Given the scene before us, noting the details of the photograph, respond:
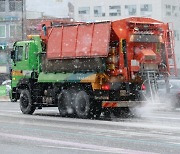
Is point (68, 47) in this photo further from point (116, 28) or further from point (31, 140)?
point (31, 140)

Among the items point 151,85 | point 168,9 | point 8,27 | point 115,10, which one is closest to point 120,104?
point 151,85

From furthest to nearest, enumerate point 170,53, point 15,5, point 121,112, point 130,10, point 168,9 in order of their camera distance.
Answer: point 130,10 → point 168,9 → point 15,5 → point 121,112 → point 170,53

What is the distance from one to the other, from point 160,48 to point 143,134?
679 centimetres

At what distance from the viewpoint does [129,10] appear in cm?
8344

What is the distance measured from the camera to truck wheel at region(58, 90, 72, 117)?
20.9 m

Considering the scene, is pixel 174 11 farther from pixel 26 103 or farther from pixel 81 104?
pixel 81 104

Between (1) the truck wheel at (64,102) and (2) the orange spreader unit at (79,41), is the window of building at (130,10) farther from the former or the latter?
(1) the truck wheel at (64,102)

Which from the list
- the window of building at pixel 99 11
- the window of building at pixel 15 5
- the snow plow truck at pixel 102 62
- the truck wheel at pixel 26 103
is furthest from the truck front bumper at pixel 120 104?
the window of building at pixel 99 11

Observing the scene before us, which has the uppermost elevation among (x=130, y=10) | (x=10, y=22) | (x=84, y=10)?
(x=84, y=10)

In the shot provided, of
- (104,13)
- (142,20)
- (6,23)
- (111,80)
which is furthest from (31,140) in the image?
(104,13)

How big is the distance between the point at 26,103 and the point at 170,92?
5515 mm

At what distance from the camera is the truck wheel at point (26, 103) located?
75.4 ft

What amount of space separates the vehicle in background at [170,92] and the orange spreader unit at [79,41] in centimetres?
236

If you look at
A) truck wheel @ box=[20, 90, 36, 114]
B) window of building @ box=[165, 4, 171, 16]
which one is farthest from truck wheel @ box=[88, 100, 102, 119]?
window of building @ box=[165, 4, 171, 16]
